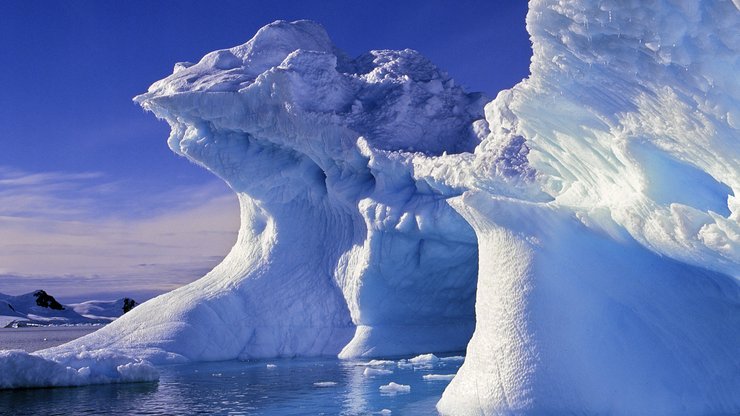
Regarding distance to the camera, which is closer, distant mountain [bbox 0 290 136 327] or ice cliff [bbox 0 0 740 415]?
ice cliff [bbox 0 0 740 415]

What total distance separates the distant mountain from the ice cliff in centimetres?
6776

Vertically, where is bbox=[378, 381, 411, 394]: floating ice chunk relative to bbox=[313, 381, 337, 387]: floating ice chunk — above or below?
below

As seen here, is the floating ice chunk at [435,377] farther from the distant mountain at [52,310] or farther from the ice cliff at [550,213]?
the distant mountain at [52,310]

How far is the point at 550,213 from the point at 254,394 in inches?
180

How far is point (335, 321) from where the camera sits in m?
15.1

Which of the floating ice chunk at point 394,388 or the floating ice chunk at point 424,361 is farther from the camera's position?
the floating ice chunk at point 424,361

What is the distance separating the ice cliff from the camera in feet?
19.1

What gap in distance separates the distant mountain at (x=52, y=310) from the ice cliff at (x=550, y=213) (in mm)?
67758

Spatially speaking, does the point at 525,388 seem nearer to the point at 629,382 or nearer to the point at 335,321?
the point at 629,382

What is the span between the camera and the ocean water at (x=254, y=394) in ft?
27.9

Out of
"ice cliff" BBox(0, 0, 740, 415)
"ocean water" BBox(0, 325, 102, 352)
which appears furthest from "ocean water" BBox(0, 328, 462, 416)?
"ocean water" BBox(0, 325, 102, 352)

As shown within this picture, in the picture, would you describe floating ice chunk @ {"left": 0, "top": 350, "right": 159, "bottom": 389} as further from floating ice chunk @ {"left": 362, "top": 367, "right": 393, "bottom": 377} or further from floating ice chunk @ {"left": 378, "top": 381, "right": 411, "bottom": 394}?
floating ice chunk @ {"left": 378, "top": 381, "right": 411, "bottom": 394}

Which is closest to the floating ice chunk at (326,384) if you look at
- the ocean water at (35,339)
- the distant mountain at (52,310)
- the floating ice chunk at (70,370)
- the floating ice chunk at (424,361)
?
the floating ice chunk at (424,361)

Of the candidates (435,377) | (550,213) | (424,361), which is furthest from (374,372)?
(550,213)
